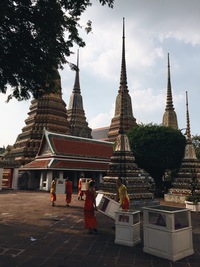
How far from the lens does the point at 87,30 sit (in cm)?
897

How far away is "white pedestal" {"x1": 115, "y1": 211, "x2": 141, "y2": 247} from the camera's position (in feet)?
19.1

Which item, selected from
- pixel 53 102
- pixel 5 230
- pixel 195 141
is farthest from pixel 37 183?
pixel 195 141

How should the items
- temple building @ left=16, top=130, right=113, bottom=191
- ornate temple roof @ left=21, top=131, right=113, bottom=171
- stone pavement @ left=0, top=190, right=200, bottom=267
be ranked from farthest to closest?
ornate temple roof @ left=21, top=131, right=113, bottom=171
temple building @ left=16, top=130, right=113, bottom=191
stone pavement @ left=0, top=190, right=200, bottom=267

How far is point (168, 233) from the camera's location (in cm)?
489

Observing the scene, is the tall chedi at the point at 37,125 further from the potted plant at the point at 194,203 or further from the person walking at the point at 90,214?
the person walking at the point at 90,214

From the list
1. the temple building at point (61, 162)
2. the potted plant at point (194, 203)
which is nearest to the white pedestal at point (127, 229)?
the potted plant at point (194, 203)

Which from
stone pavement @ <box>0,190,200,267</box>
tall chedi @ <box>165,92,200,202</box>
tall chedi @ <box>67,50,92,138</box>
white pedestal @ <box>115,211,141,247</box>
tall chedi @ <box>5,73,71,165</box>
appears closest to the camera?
stone pavement @ <box>0,190,200,267</box>

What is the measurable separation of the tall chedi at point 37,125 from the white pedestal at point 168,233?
88.9 ft

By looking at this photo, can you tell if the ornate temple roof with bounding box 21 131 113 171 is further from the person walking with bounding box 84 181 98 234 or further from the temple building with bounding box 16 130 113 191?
the person walking with bounding box 84 181 98 234

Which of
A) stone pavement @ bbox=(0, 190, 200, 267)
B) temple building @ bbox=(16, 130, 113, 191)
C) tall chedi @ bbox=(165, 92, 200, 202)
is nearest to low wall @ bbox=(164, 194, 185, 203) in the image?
tall chedi @ bbox=(165, 92, 200, 202)

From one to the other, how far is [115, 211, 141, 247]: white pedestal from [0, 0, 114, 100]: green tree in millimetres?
5744

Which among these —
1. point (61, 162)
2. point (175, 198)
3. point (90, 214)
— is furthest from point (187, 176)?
point (61, 162)

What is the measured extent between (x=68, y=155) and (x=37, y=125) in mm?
A: 11145

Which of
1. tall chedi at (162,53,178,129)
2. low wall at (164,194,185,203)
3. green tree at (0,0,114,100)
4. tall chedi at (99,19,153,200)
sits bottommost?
low wall at (164,194,185,203)
